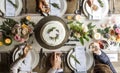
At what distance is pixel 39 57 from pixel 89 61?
297 mm

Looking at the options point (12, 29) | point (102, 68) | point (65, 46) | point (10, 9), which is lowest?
point (102, 68)

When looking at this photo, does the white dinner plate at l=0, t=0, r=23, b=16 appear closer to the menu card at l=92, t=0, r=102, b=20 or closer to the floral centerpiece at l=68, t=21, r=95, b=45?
the floral centerpiece at l=68, t=21, r=95, b=45

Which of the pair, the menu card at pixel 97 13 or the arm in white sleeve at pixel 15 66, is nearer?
the arm in white sleeve at pixel 15 66

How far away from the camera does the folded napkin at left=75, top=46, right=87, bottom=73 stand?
2025 millimetres

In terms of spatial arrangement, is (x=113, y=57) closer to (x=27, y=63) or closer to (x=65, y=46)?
(x=65, y=46)

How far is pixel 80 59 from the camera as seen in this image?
2027 mm

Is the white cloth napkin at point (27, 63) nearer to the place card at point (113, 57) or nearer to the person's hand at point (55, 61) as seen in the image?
the person's hand at point (55, 61)

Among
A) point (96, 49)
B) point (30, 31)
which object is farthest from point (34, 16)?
point (96, 49)

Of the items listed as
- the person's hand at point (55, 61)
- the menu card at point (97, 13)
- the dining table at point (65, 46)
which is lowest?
the person's hand at point (55, 61)

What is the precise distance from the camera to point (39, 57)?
6.52 feet

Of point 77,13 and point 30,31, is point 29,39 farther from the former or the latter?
point 77,13

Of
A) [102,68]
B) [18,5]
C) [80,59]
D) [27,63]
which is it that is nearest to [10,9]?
[18,5]

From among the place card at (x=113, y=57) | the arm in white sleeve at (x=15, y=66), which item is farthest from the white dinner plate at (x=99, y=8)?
the arm in white sleeve at (x=15, y=66)

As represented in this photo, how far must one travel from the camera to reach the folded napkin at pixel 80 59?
6.64ft
